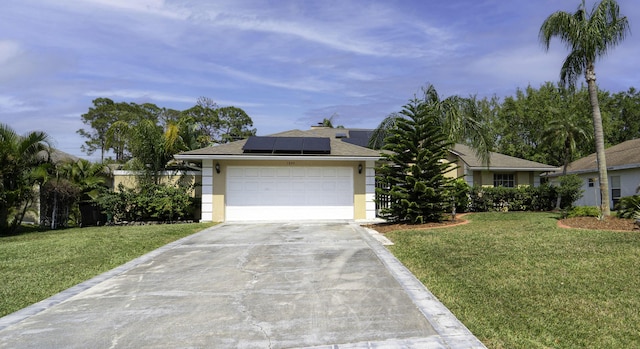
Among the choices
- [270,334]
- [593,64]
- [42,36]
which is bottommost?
[270,334]

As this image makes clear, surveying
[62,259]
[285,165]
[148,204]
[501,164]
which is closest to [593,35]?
[501,164]

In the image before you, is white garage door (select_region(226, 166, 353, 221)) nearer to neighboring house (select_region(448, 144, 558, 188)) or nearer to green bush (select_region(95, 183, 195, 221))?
green bush (select_region(95, 183, 195, 221))

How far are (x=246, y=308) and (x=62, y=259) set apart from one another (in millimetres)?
5379

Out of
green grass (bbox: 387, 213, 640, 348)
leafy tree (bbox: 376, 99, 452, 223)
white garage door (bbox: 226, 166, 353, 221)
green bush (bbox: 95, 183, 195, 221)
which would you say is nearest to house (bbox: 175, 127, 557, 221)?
white garage door (bbox: 226, 166, 353, 221)

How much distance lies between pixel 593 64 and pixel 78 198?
59.9 feet

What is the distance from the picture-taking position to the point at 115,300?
16.6ft

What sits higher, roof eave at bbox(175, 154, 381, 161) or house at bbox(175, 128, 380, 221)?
roof eave at bbox(175, 154, 381, 161)

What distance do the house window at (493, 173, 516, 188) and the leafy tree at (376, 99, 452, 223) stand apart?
27.2 feet

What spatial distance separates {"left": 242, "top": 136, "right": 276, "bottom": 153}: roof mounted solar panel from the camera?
1465 cm

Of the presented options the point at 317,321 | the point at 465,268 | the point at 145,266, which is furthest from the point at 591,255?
the point at 145,266

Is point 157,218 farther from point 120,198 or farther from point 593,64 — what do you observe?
point 593,64

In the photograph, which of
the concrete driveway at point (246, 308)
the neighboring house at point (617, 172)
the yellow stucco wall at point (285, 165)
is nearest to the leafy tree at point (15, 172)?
the yellow stucco wall at point (285, 165)

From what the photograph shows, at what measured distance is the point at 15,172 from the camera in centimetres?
1320

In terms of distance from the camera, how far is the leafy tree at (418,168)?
11875mm
